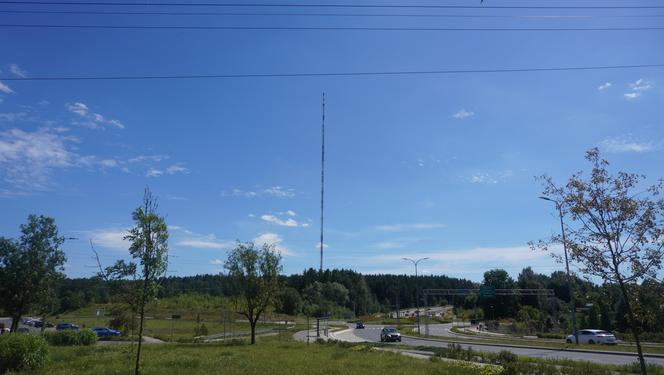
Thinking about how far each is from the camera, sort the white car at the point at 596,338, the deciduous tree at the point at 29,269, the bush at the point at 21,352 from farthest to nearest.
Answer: the white car at the point at 596,338, the deciduous tree at the point at 29,269, the bush at the point at 21,352

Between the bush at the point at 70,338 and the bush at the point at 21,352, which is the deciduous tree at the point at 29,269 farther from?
the bush at the point at 21,352

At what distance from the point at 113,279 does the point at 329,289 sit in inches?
5379

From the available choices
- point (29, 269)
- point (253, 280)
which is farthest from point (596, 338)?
point (29, 269)

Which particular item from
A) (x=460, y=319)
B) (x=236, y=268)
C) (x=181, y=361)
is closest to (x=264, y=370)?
(x=181, y=361)

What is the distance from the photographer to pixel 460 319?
136500mm

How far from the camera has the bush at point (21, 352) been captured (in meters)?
17.5

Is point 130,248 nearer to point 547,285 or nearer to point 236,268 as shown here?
point 236,268

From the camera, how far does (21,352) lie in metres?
18.0

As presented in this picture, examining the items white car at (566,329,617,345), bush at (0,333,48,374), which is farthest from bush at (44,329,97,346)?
white car at (566,329,617,345)

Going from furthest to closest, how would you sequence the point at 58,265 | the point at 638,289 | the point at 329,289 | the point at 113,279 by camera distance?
the point at 329,289, the point at 58,265, the point at 113,279, the point at 638,289

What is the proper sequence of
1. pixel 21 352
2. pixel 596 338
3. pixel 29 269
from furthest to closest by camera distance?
1. pixel 596 338
2. pixel 29 269
3. pixel 21 352

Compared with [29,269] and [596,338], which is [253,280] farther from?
[596,338]

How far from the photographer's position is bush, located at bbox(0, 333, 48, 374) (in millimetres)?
17500

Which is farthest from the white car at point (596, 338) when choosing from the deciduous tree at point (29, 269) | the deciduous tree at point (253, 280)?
the deciduous tree at point (29, 269)
